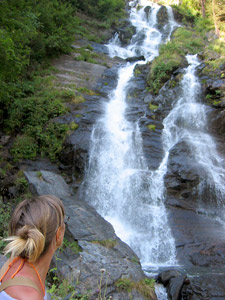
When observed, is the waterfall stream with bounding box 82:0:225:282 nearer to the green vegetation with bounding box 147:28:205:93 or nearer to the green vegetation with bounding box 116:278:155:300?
the green vegetation with bounding box 147:28:205:93

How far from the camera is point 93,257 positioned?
17.5 feet

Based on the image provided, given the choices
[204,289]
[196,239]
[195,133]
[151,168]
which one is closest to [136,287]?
[204,289]

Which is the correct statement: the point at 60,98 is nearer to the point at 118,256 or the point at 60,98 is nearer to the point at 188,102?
the point at 188,102

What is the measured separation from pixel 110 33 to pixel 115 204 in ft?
81.5

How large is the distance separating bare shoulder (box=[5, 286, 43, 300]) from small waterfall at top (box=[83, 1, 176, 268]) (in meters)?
6.81

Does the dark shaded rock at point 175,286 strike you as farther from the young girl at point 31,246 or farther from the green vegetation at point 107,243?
the young girl at point 31,246

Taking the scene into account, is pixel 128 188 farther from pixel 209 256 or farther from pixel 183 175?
pixel 209 256

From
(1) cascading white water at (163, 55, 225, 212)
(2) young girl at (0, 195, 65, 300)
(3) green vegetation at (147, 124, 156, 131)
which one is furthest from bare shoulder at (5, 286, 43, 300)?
(3) green vegetation at (147, 124, 156, 131)

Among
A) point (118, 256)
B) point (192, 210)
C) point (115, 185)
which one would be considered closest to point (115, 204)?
point (115, 185)

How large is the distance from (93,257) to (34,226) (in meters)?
4.31

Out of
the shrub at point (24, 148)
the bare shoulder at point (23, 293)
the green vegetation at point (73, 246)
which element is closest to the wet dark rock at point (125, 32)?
the shrub at point (24, 148)

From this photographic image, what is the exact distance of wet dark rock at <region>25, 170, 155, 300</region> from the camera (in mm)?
4664

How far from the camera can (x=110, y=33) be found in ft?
96.0

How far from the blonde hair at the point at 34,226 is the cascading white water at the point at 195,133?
9226mm
